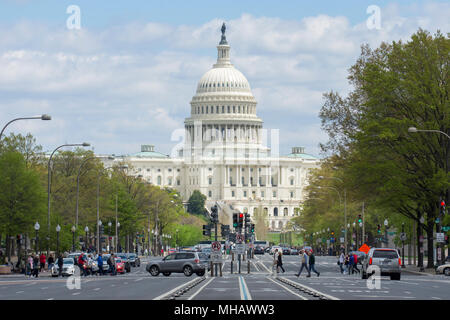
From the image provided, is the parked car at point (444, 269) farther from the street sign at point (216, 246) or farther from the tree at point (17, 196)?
the tree at point (17, 196)

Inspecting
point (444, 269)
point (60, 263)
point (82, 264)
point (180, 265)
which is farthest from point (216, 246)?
point (444, 269)

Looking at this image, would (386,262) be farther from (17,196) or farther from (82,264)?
(17,196)

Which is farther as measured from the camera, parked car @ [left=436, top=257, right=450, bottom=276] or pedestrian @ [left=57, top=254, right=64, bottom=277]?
pedestrian @ [left=57, top=254, right=64, bottom=277]

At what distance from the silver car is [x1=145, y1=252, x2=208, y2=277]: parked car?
1352cm

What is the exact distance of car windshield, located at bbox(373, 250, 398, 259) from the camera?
194 ft

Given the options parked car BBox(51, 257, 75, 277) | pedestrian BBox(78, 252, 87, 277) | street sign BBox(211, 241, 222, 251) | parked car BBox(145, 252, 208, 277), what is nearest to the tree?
parked car BBox(51, 257, 75, 277)

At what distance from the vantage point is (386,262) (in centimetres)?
5938

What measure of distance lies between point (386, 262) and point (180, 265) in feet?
52.1

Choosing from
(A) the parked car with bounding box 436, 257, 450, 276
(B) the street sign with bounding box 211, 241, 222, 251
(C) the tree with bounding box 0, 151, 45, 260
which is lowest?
(A) the parked car with bounding box 436, 257, 450, 276

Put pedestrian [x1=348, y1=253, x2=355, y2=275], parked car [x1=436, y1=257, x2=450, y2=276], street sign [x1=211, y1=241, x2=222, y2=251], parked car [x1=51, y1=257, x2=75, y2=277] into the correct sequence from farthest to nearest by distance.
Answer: pedestrian [x1=348, y1=253, x2=355, y2=275] < parked car [x1=51, y1=257, x2=75, y2=277] < parked car [x1=436, y1=257, x2=450, y2=276] < street sign [x1=211, y1=241, x2=222, y2=251]

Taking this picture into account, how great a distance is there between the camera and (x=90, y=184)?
107 m

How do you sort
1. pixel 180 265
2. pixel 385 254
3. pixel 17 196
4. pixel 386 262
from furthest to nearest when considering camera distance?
pixel 17 196, pixel 180 265, pixel 385 254, pixel 386 262

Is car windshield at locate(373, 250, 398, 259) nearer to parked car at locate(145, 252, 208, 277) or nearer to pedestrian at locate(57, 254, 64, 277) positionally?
parked car at locate(145, 252, 208, 277)
